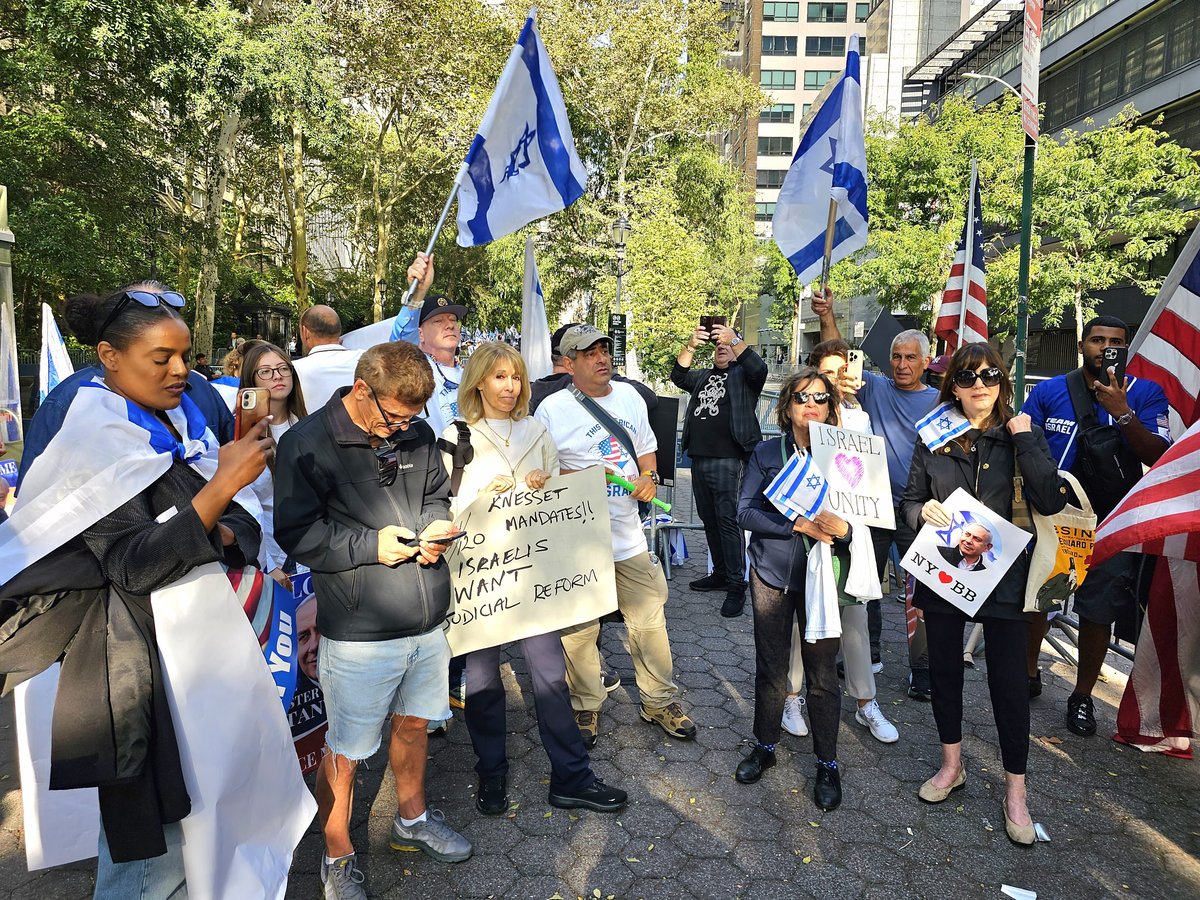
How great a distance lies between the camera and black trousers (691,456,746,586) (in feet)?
21.0

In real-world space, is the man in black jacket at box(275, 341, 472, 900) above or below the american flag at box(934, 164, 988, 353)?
below

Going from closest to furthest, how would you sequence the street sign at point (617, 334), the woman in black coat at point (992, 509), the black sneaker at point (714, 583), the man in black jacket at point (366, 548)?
the man in black jacket at point (366, 548) → the woman in black coat at point (992, 509) → the black sneaker at point (714, 583) → the street sign at point (617, 334)

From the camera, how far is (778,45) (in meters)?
68.4

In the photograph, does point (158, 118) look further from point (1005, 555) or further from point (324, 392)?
point (1005, 555)

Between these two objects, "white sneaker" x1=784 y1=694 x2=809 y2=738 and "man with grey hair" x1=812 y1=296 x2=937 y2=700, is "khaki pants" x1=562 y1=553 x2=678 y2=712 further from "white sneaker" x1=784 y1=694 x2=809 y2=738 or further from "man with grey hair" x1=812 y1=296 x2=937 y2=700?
"man with grey hair" x1=812 y1=296 x2=937 y2=700

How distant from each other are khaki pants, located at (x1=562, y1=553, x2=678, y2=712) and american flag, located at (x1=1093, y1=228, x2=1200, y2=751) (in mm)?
2013

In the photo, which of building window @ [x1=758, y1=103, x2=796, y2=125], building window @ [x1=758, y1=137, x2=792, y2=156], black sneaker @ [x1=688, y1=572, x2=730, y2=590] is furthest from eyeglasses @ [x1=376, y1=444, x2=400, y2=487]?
building window @ [x1=758, y1=103, x2=796, y2=125]

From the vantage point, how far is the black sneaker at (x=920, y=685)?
14.6 feet

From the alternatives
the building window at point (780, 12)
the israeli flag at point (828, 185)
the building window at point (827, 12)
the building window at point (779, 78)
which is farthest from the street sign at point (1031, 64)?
the building window at point (827, 12)

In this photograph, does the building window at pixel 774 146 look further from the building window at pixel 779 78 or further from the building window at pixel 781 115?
the building window at pixel 779 78

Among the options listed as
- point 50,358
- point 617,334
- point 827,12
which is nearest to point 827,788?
point 50,358

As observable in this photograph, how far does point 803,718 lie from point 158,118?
62.1 ft

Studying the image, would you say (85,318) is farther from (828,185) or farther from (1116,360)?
(828,185)

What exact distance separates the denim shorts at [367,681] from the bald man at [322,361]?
161cm
